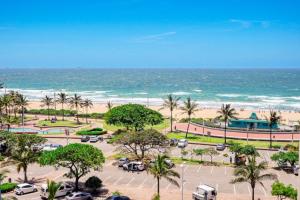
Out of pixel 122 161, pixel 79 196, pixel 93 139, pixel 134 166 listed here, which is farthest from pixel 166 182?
pixel 93 139

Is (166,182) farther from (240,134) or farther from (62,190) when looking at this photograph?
(240,134)

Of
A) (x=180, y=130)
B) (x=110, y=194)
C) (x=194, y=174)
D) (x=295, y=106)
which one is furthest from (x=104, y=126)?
(x=295, y=106)

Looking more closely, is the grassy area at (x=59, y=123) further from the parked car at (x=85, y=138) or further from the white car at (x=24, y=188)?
the white car at (x=24, y=188)

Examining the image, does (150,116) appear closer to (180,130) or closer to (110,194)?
(180,130)

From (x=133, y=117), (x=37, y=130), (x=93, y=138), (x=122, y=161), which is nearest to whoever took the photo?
(x=122, y=161)

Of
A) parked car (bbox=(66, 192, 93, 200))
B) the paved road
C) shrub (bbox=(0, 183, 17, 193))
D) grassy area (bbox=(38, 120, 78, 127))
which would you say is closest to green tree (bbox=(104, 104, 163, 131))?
the paved road

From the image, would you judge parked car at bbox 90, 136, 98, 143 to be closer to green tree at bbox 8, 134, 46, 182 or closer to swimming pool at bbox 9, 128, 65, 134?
swimming pool at bbox 9, 128, 65, 134
